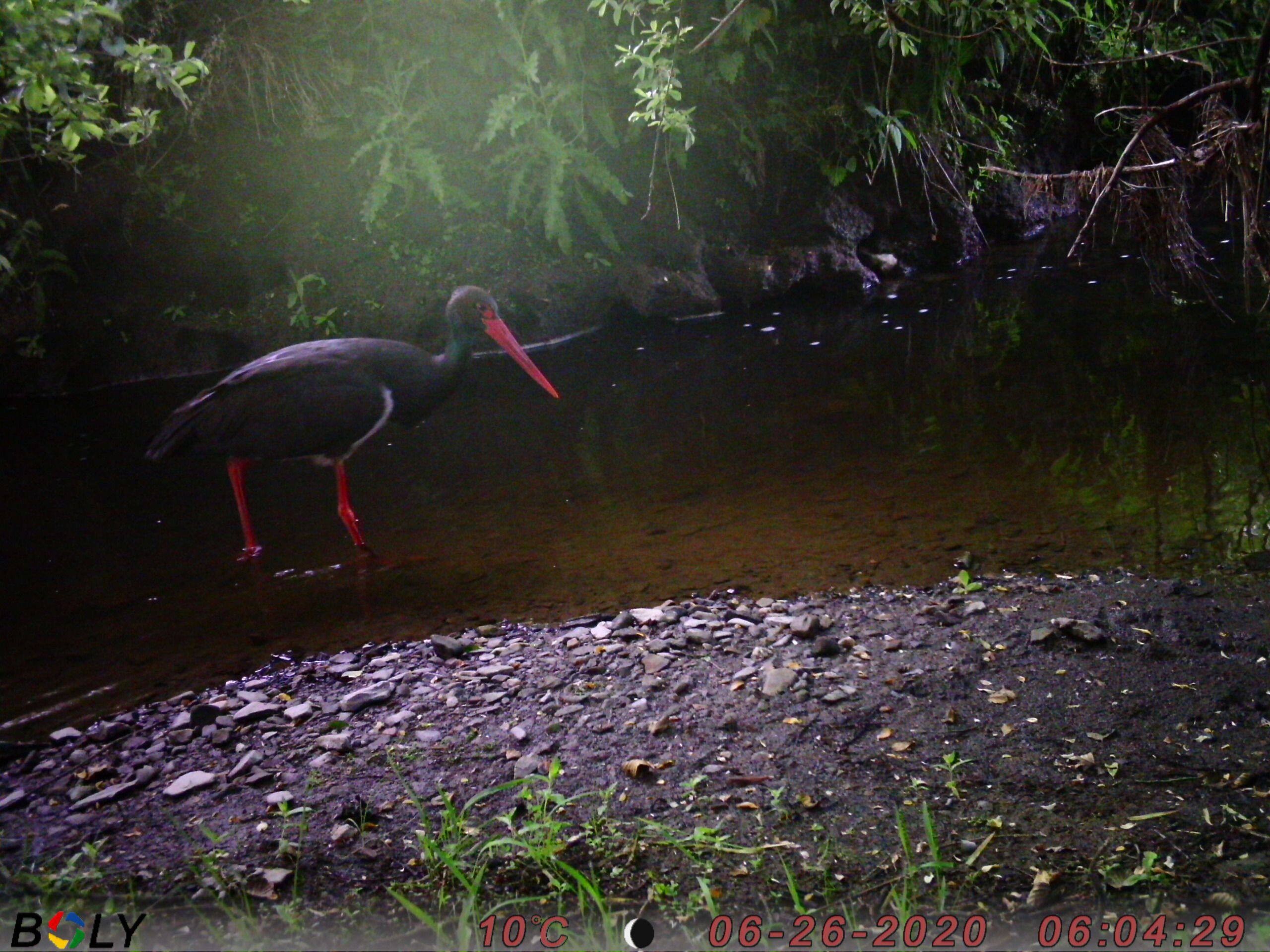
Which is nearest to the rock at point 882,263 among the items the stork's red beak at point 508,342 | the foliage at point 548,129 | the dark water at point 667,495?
the dark water at point 667,495

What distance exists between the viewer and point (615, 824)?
2.57 metres

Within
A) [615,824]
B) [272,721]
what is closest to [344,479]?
[272,721]

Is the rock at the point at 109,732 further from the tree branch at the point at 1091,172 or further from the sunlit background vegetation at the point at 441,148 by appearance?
the sunlit background vegetation at the point at 441,148

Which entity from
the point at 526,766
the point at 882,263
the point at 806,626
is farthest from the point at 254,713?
the point at 882,263

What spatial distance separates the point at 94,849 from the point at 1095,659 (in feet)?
9.48

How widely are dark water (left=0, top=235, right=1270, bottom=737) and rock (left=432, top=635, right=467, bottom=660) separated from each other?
444 millimetres

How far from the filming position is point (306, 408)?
5570mm

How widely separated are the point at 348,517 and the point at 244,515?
0.57 meters

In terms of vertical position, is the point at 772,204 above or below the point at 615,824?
above

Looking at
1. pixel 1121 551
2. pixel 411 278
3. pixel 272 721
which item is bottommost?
pixel 1121 551

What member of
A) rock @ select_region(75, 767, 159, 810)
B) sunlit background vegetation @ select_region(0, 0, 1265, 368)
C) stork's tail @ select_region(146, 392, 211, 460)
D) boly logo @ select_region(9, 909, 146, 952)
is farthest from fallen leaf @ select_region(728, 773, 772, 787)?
sunlit background vegetation @ select_region(0, 0, 1265, 368)

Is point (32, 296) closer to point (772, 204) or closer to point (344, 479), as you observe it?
point (344, 479)

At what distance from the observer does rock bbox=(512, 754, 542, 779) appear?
9.39ft

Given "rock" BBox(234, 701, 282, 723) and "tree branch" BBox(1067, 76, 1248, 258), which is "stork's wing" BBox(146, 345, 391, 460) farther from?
"tree branch" BBox(1067, 76, 1248, 258)
